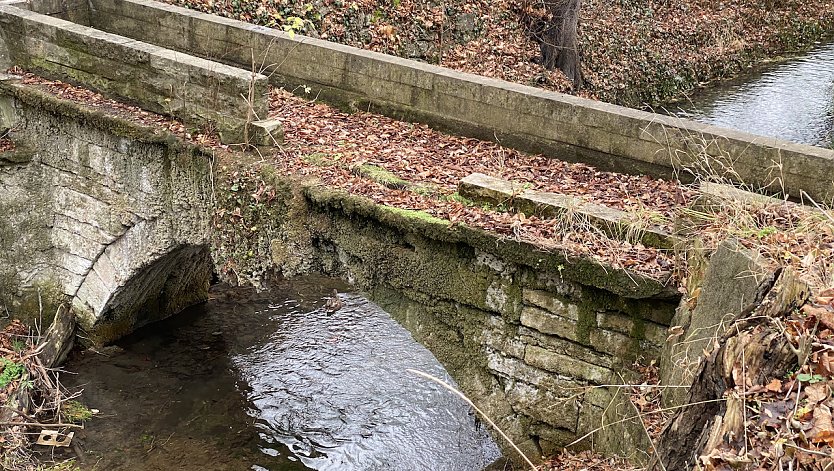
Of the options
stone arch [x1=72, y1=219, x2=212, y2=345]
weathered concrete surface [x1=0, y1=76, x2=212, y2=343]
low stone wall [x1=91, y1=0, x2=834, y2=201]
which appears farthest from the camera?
stone arch [x1=72, y1=219, x2=212, y2=345]

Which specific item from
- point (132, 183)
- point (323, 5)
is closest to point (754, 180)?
point (132, 183)

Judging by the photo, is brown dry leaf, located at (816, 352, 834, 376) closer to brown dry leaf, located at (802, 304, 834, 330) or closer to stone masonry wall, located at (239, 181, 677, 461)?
brown dry leaf, located at (802, 304, 834, 330)

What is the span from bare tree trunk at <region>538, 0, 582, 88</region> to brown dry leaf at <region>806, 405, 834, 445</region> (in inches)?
494

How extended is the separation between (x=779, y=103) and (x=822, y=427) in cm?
1368

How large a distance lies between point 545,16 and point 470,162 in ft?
29.6

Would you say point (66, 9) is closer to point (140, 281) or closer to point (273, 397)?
point (140, 281)

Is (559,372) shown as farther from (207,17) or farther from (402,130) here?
(207,17)

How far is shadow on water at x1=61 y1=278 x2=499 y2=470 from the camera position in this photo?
722 cm

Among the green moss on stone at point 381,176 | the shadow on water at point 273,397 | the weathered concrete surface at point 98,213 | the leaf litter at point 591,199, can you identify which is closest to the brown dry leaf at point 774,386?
the leaf litter at point 591,199

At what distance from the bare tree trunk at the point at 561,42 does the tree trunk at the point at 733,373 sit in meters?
12.1

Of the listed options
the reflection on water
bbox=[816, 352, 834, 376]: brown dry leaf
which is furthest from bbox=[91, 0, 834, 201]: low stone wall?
the reflection on water

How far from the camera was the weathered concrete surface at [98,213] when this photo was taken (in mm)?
7125

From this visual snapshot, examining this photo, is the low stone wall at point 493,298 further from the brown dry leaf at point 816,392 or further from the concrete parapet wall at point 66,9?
the concrete parapet wall at point 66,9

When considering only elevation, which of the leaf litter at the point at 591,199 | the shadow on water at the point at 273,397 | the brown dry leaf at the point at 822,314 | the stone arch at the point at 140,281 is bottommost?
the shadow on water at the point at 273,397
